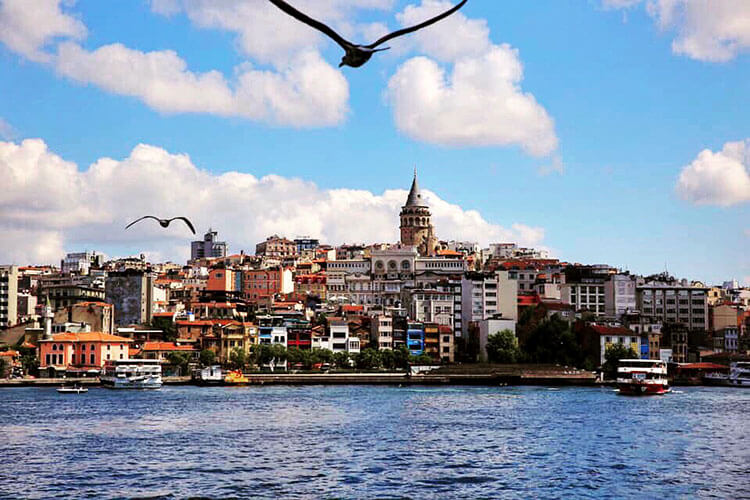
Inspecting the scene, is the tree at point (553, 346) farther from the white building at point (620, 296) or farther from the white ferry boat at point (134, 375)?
the white ferry boat at point (134, 375)

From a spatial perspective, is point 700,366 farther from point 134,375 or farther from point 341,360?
point 134,375

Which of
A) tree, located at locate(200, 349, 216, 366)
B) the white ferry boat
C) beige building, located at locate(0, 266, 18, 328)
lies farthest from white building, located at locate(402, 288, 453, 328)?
beige building, located at locate(0, 266, 18, 328)

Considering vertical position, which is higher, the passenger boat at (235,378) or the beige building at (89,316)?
the beige building at (89,316)

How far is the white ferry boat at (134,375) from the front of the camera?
63.0 m

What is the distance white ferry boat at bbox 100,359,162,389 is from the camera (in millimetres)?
63000

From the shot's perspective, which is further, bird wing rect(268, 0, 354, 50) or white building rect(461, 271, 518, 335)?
white building rect(461, 271, 518, 335)

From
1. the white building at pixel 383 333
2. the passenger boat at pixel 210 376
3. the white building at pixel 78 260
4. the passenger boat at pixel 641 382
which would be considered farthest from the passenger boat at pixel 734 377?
the white building at pixel 78 260

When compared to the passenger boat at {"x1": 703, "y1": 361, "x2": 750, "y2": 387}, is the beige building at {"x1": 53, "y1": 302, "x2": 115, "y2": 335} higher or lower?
higher

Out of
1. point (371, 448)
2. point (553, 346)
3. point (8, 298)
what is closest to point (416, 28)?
point (371, 448)

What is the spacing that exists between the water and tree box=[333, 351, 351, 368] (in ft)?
71.0

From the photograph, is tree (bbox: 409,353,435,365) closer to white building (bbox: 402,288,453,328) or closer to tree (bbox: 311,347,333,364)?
tree (bbox: 311,347,333,364)

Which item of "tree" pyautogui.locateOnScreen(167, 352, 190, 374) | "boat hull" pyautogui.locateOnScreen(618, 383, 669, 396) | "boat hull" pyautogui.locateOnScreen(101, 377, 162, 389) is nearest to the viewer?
"boat hull" pyautogui.locateOnScreen(618, 383, 669, 396)

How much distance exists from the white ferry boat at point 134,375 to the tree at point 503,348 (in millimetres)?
23162

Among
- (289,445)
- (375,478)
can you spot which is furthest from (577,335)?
(375,478)
